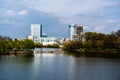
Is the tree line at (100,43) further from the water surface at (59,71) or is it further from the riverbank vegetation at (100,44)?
the water surface at (59,71)

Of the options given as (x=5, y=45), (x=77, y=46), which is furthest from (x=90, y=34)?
(x=5, y=45)

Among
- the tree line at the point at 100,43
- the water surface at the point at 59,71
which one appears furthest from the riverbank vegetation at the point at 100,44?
the water surface at the point at 59,71

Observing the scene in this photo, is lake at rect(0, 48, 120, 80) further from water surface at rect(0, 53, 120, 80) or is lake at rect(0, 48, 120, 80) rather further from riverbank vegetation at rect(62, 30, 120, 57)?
riverbank vegetation at rect(62, 30, 120, 57)

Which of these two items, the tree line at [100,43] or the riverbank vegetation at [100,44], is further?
the tree line at [100,43]

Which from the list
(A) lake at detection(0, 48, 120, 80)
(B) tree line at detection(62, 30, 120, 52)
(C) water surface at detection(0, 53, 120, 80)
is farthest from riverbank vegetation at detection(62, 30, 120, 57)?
(C) water surface at detection(0, 53, 120, 80)

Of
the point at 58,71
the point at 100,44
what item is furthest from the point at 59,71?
the point at 100,44

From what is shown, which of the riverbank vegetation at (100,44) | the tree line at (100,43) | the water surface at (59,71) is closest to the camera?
the water surface at (59,71)

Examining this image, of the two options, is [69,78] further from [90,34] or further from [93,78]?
[90,34]

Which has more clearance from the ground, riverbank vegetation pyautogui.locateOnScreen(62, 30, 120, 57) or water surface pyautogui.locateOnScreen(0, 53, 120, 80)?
riverbank vegetation pyautogui.locateOnScreen(62, 30, 120, 57)

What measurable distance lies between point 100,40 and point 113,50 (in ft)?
35.2

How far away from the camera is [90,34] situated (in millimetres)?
105938

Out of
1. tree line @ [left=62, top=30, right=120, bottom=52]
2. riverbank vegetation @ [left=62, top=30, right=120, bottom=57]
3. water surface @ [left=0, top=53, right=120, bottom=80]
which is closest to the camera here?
water surface @ [left=0, top=53, right=120, bottom=80]

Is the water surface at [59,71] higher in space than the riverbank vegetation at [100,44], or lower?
lower

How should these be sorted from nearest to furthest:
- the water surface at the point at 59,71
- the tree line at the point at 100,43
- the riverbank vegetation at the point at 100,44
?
the water surface at the point at 59,71 → the riverbank vegetation at the point at 100,44 → the tree line at the point at 100,43
